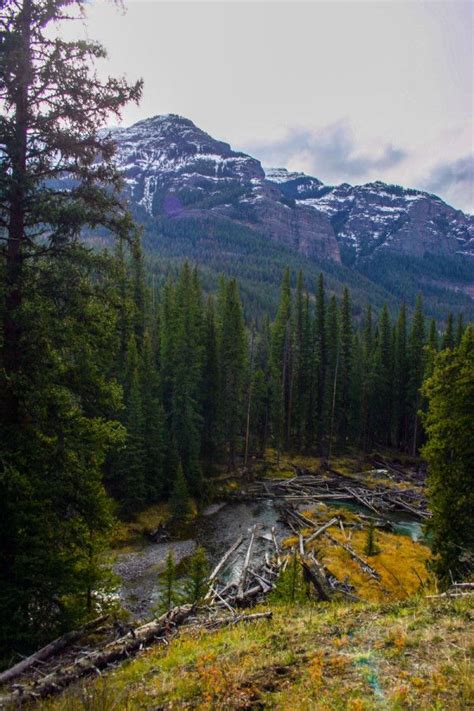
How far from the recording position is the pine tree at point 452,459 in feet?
52.3

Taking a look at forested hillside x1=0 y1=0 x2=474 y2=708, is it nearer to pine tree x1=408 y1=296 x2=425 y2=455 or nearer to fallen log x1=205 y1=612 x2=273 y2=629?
fallen log x1=205 y1=612 x2=273 y2=629

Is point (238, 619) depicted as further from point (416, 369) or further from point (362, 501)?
point (416, 369)

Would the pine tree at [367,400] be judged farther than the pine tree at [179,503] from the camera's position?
Yes

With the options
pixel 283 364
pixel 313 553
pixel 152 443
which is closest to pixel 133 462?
pixel 152 443

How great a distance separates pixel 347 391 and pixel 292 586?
48113 mm

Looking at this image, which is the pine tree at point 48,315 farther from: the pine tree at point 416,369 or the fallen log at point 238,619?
the pine tree at point 416,369

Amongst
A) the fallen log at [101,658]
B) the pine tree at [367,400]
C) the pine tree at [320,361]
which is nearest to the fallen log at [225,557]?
the fallen log at [101,658]

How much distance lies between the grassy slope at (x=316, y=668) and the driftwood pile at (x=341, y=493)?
105 ft

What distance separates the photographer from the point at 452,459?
17219 millimetres

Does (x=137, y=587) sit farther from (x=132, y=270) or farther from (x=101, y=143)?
(x=132, y=270)

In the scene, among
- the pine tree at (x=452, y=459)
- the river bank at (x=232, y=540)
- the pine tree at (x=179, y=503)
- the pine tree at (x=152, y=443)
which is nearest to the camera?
the pine tree at (x=452, y=459)

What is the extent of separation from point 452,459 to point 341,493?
2614 centimetres

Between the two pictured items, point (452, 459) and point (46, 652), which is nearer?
point (46, 652)

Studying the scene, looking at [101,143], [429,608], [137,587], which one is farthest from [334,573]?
[101,143]
